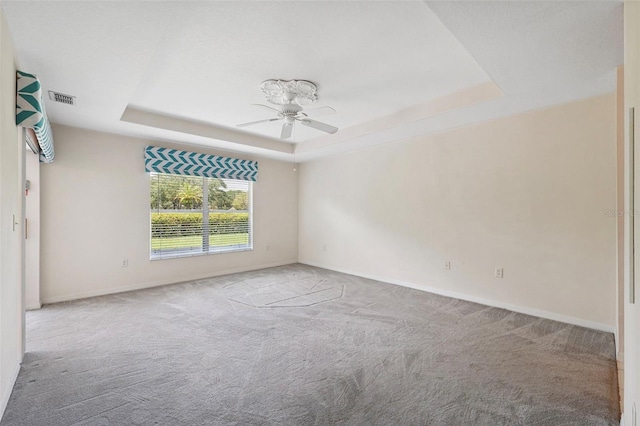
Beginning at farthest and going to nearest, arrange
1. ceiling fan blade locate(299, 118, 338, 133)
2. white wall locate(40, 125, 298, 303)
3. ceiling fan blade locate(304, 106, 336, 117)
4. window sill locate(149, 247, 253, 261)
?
window sill locate(149, 247, 253, 261)
white wall locate(40, 125, 298, 303)
ceiling fan blade locate(304, 106, 336, 117)
ceiling fan blade locate(299, 118, 338, 133)

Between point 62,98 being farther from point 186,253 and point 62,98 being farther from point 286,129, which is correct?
point 186,253

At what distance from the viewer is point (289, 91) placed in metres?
3.14

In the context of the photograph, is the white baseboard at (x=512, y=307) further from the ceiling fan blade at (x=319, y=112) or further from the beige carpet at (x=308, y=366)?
the ceiling fan blade at (x=319, y=112)

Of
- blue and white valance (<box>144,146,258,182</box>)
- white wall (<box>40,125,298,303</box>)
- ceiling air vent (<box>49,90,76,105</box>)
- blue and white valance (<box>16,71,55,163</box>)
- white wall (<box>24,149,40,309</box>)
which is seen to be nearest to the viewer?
blue and white valance (<box>16,71,55,163</box>)

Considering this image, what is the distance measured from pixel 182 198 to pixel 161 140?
1.00 m

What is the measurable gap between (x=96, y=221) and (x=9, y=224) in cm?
258

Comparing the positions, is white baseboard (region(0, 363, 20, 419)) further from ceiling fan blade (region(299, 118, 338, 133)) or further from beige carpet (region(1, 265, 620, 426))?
ceiling fan blade (region(299, 118, 338, 133))

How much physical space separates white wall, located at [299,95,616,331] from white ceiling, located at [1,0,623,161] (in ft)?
1.27

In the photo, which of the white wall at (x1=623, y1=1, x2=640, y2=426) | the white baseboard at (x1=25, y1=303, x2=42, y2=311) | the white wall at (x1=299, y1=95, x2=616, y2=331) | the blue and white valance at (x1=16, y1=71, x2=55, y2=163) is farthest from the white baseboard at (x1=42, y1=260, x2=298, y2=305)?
the white wall at (x1=623, y1=1, x2=640, y2=426)

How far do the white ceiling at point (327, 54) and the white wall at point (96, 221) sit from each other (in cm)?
54

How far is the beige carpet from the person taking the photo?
6.04 feet

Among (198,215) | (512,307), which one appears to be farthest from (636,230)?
(198,215)

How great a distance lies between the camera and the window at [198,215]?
16.3ft

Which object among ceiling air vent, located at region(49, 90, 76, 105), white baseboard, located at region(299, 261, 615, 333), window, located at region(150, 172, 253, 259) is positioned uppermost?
ceiling air vent, located at region(49, 90, 76, 105)
